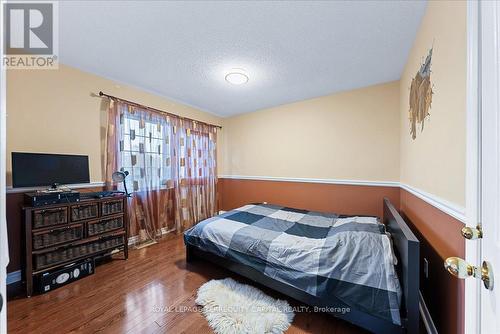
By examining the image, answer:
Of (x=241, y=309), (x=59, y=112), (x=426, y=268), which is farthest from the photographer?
(x=59, y=112)

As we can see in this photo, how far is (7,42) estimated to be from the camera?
5.84ft

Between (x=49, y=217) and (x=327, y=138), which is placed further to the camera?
(x=327, y=138)

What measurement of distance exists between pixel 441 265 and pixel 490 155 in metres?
1.02

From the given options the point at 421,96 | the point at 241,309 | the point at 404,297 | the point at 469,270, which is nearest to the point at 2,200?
the point at 469,270

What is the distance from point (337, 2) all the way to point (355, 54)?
31.0 inches

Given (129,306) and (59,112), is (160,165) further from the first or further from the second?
(129,306)

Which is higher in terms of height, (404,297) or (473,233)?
(473,233)

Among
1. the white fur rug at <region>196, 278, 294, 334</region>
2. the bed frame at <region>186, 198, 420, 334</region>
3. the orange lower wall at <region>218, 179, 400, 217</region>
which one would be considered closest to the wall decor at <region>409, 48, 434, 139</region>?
the bed frame at <region>186, 198, 420, 334</region>

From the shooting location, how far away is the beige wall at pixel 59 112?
192 centimetres

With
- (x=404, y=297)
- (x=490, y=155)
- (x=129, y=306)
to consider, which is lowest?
(x=129, y=306)

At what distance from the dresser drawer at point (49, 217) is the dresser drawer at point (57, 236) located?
0.07 meters

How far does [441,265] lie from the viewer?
1.19 metres

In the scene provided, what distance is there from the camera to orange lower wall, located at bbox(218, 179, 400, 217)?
278cm

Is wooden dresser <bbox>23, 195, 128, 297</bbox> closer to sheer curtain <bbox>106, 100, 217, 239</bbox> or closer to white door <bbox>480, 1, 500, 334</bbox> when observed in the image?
sheer curtain <bbox>106, 100, 217, 239</bbox>
